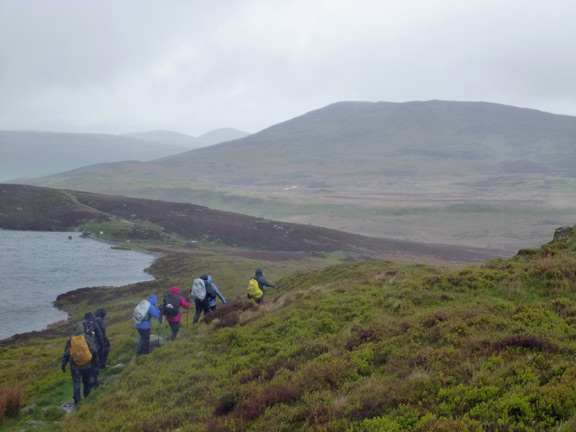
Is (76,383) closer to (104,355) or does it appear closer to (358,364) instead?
(104,355)

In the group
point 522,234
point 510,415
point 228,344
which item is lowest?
point 522,234

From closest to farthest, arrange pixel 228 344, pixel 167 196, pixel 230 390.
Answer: pixel 230 390, pixel 228 344, pixel 167 196

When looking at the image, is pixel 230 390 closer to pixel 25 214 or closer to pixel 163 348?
pixel 163 348

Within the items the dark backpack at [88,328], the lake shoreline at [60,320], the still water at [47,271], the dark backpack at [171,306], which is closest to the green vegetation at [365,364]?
the dark backpack at [171,306]

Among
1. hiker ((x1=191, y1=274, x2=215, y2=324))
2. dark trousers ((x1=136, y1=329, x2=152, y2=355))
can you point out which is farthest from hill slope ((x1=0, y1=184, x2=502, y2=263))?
dark trousers ((x1=136, y1=329, x2=152, y2=355))

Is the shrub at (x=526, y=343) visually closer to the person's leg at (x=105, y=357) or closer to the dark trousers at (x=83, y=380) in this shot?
the dark trousers at (x=83, y=380)

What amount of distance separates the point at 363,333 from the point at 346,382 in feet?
9.17

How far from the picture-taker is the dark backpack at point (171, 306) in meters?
16.8

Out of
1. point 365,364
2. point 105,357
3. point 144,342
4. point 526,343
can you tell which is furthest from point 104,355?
point 526,343

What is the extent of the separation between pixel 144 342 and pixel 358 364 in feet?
29.3

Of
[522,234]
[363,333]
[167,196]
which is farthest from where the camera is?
[167,196]

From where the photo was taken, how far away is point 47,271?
43.7m

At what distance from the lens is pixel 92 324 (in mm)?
14438

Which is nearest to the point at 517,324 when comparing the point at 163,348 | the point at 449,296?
the point at 449,296
